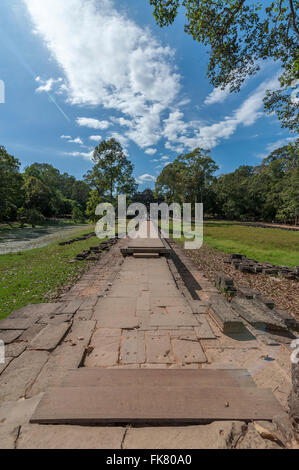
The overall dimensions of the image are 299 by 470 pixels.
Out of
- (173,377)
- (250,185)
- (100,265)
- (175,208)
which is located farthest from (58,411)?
(250,185)

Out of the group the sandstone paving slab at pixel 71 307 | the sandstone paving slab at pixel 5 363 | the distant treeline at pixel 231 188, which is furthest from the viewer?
the distant treeline at pixel 231 188

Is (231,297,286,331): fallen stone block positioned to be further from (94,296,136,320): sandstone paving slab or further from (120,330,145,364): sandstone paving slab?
(94,296,136,320): sandstone paving slab

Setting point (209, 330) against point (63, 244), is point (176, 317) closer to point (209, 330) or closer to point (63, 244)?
point (209, 330)

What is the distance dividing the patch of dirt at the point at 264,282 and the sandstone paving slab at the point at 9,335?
5.20 metres

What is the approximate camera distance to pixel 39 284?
5004 millimetres

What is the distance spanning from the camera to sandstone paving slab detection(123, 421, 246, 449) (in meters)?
1.21

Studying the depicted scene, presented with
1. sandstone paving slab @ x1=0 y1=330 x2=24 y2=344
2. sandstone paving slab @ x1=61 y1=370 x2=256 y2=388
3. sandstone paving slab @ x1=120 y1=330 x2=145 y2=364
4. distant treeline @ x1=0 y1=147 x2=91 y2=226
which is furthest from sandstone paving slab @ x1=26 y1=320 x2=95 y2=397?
distant treeline @ x1=0 y1=147 x2=91 y2=226

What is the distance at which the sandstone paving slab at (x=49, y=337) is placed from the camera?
7.45 ft

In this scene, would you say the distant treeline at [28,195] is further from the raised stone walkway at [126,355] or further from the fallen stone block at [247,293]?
the fallen stone block at [247,293]

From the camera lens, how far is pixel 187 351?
2188 mm

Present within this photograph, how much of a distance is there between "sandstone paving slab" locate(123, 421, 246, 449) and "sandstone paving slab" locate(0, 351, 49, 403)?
3.79 feet

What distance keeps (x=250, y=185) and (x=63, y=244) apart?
38.0m

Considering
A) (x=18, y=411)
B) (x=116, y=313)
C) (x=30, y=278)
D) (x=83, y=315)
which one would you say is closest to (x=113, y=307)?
(x=116, y=313)

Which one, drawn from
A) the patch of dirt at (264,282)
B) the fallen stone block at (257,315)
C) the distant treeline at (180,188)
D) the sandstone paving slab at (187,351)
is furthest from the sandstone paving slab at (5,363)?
the distant treeline at (180,188)
